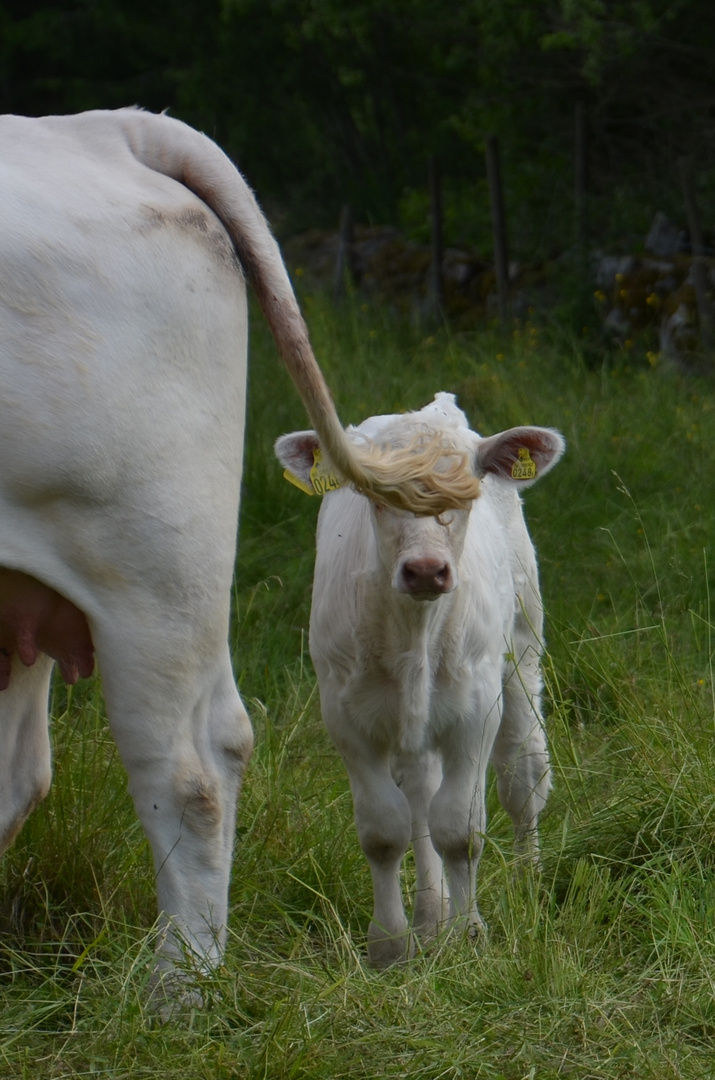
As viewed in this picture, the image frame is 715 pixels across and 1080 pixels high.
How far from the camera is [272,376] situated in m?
8.36

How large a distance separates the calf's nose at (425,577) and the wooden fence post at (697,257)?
23.3 feet

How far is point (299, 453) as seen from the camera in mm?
3791

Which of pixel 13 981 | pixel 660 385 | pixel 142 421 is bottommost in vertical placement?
pixel 660 385

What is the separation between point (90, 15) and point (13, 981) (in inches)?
638

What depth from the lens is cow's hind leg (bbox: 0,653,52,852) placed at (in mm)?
3275

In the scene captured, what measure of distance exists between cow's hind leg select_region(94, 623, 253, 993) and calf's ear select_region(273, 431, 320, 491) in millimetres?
923

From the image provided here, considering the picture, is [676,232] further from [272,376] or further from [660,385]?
[272,376]

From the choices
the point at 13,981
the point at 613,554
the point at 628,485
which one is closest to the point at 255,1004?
the point at 13,981

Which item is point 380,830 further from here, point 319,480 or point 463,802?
point 319,480

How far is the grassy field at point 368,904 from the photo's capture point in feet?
8.44

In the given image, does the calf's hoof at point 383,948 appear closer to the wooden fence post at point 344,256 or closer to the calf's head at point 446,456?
the calf's head at point 446,456

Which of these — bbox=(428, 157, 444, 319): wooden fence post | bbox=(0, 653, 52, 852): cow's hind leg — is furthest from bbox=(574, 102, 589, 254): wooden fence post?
bbox=(0, 653, 52, 852): cow's hind leg

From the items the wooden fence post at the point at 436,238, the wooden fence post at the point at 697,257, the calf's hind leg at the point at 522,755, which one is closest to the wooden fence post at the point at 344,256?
the wooden fence post at the point at 436,238

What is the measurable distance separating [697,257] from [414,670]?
7.51 meters
